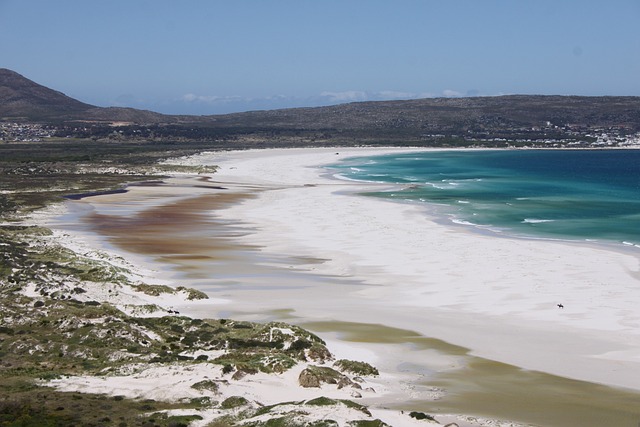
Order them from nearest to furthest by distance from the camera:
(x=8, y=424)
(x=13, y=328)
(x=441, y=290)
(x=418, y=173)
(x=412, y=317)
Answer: (x=8, y=424) < (x=13, y=328) < (x=412, y=317) < (x=441, y=290) < (x=418, y=173)

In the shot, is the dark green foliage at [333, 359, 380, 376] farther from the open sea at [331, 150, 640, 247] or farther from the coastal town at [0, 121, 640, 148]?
the coastal town at [0, 121, 640, 148]

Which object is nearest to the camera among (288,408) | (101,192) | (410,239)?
(288,408)

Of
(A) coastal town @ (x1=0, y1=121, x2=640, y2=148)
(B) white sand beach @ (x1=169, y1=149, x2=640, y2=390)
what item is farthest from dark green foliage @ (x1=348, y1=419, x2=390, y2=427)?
(A) coastal town @ (x1=0, y1=121, x2=640, y2=148)

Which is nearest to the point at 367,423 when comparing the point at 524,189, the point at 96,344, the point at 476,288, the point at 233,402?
the point at 233,402

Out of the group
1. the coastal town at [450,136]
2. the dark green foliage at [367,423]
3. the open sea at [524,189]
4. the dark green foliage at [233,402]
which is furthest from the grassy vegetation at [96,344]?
the coastal town at [450,136]

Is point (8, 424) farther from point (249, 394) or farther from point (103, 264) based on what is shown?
point (103, 264)

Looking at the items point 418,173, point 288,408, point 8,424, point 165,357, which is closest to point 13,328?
point 165,357

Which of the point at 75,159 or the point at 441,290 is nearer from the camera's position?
the point at 441,290
